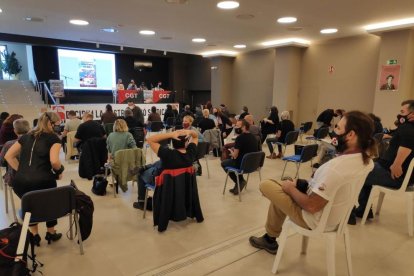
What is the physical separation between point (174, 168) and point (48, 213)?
1.21 meters

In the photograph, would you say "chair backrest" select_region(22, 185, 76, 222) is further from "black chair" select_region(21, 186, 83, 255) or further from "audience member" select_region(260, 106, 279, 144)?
"audience member" select_region(260, 106, 279, 144)

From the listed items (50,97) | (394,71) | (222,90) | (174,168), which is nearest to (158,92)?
(222,90)

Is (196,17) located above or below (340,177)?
above

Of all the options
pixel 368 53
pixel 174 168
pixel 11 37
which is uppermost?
pixel 11 37

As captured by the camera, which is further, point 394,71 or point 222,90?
point 222,90

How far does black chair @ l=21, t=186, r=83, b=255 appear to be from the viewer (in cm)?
221

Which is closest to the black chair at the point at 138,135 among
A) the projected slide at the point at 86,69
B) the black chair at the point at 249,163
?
the black chair at the point at 249,163

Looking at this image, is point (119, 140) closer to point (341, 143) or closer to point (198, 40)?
point (341, 143)

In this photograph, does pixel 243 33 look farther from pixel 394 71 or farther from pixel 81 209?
pixel 81 209

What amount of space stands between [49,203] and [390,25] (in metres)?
7.73

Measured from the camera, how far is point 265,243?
8.84ft

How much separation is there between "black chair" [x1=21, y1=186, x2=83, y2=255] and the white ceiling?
3819 mm

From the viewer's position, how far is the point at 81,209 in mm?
2537

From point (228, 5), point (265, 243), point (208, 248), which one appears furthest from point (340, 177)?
point (228, 5)
